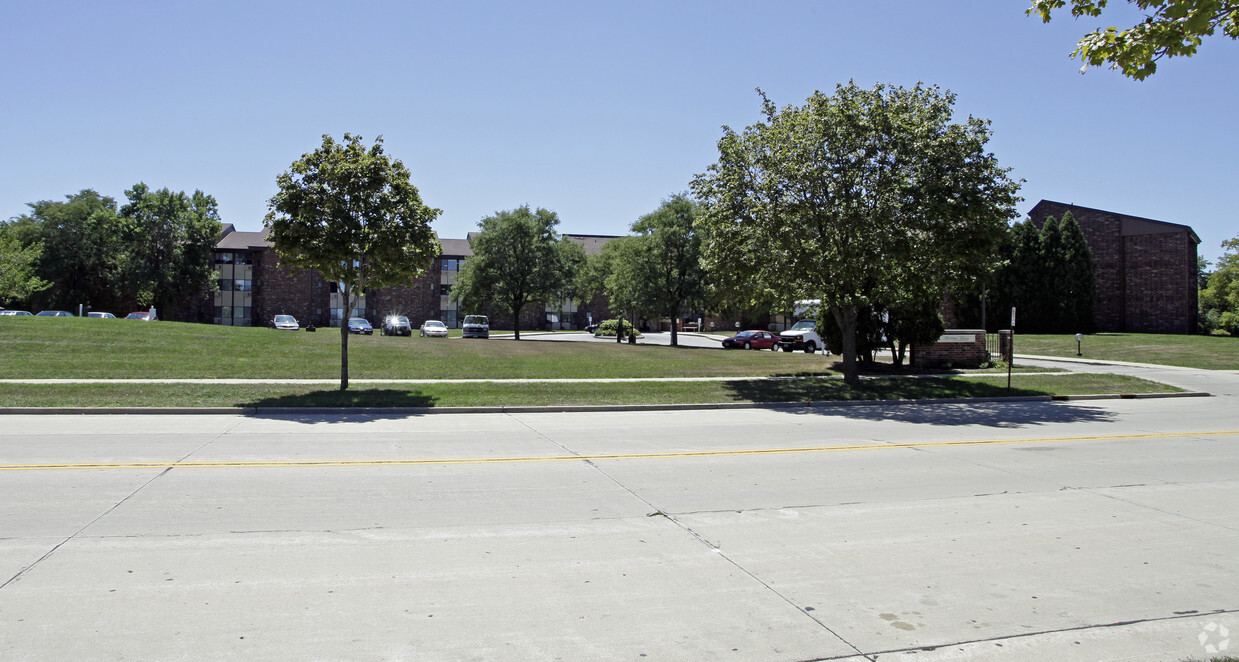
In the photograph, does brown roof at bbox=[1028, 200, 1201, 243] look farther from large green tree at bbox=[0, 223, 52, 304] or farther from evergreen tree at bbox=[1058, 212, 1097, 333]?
large green tree at bbox=[0, 223, 52, 304]

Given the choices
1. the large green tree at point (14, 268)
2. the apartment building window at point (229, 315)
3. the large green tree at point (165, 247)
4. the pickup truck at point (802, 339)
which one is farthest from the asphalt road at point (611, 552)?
the apartment building window at point (229, 315)

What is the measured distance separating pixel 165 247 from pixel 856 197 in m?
63.6

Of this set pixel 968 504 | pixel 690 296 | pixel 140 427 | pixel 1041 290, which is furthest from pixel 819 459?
pixel 1041 290

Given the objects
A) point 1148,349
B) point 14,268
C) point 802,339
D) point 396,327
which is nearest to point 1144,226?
point 1148,349

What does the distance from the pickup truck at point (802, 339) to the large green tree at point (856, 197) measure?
19.8 meters

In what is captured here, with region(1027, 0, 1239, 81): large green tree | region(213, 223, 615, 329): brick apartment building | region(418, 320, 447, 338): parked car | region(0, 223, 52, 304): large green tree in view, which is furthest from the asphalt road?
region(213, 223, 615, 329): brick apartment building

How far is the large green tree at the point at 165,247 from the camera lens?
60750mm

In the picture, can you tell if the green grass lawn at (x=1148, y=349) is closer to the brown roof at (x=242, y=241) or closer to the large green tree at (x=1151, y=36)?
the large green tree at (x=1151, y=36)

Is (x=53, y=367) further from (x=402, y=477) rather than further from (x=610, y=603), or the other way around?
(x=610, y=603)

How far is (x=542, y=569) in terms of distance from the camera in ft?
16.1

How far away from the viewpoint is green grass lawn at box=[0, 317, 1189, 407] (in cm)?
1594

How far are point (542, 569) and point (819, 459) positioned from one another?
551cm

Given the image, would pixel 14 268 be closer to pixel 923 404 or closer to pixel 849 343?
pixel 849 343

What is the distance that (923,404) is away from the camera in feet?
58.6
